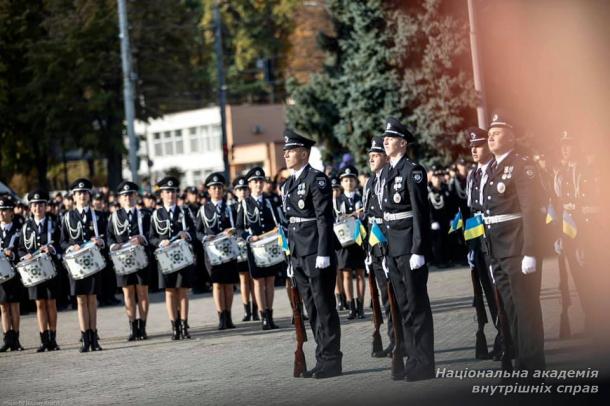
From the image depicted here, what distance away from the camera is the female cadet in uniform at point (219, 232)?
62.3ft

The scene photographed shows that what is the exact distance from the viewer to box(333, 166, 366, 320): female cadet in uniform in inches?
744

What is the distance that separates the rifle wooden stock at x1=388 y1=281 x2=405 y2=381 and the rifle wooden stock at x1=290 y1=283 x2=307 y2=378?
3.57 ft

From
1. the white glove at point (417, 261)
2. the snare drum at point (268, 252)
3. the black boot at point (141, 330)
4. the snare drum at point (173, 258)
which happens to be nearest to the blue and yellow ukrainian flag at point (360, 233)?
the snare drum at point (268, 252)

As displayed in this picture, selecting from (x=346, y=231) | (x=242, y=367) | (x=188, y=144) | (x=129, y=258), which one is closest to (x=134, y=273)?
(x=129, y=258)

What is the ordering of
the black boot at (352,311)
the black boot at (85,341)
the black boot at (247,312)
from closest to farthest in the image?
the black boot at (85,341) → the black boot at (352,311) → the black boot at (247,312)

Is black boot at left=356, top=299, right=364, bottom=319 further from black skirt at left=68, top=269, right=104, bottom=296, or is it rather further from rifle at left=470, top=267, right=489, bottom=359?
rifle at left=470, top=267, right=489, bottom=359

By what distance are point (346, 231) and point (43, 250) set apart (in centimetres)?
488

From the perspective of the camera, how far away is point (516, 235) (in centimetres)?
1112

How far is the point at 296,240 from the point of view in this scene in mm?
13016

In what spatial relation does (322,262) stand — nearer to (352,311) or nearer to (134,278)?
(352,311)

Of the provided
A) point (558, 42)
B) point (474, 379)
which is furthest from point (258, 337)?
point (558, 42)

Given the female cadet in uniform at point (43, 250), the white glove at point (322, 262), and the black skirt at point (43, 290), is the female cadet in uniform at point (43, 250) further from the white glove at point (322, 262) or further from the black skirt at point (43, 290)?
the white glove at point (322, 262)

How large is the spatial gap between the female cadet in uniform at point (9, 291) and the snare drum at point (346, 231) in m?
5.22

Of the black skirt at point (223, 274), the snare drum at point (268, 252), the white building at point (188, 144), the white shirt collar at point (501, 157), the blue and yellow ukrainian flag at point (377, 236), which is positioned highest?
the white building at point (188, 144)
